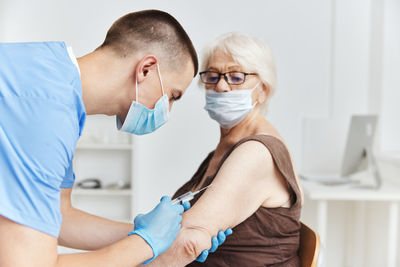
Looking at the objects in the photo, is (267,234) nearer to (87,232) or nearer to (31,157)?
(87,232)

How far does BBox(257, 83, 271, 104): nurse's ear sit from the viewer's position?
1612 millimetres

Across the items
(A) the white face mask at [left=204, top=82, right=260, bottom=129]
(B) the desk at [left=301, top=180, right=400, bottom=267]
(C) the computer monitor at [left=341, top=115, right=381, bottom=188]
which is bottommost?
(B) the desk at [left=301, top=180, right=400, bottom=267]

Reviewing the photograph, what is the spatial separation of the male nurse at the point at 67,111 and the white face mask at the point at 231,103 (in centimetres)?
42

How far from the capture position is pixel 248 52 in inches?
59.4

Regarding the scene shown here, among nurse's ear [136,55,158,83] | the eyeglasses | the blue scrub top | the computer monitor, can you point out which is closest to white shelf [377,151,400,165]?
the computer monitor

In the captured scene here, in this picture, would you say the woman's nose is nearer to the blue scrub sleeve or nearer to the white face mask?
the white face mask

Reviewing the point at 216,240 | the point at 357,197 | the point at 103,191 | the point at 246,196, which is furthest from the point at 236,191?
the point at 103,191

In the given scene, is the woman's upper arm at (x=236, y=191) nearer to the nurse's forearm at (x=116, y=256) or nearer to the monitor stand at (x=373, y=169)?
the nurse's forearm at (x=116, y=256)

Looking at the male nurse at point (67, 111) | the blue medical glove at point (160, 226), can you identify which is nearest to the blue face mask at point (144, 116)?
the male nurse at point (67, 111)

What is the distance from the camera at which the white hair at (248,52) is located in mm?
1508

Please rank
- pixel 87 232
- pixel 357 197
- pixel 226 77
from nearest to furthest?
pixel 87 232
pixel 226 77
pixel 357 197

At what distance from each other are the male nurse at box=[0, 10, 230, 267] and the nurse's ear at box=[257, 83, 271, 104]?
499 millimetres

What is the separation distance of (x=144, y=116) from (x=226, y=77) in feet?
1.66

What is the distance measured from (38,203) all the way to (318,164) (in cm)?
293
